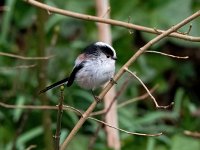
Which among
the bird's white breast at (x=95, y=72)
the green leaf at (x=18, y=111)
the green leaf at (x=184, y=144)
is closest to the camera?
the bird's white breast at (x=95, y=72)

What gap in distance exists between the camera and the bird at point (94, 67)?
7.57 ft

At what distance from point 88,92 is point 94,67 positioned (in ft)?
5.87

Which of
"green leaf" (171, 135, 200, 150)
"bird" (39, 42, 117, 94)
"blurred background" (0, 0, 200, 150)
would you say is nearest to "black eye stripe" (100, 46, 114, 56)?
"bird" (39, 42, 117, 94)

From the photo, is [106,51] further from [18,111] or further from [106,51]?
[18,111]

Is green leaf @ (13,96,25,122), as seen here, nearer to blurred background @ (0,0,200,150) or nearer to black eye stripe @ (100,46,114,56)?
blurred background @ (0,0,200,150)

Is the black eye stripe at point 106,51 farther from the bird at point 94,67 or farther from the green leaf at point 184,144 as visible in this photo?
the green leaf at point 184,144

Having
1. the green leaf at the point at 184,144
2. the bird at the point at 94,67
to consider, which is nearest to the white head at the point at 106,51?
the bird at the point at 94,67

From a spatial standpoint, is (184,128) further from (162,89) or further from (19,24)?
(19,24)

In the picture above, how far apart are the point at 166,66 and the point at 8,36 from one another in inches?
51.5

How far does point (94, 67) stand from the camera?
2.38 meters

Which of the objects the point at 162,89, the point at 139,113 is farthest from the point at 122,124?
the point at 162,89

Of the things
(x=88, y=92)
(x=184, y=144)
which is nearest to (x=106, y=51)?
(x=184, y=144)

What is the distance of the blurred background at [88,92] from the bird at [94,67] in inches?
38.4

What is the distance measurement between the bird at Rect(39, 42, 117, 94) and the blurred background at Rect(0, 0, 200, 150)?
3.20 feet
